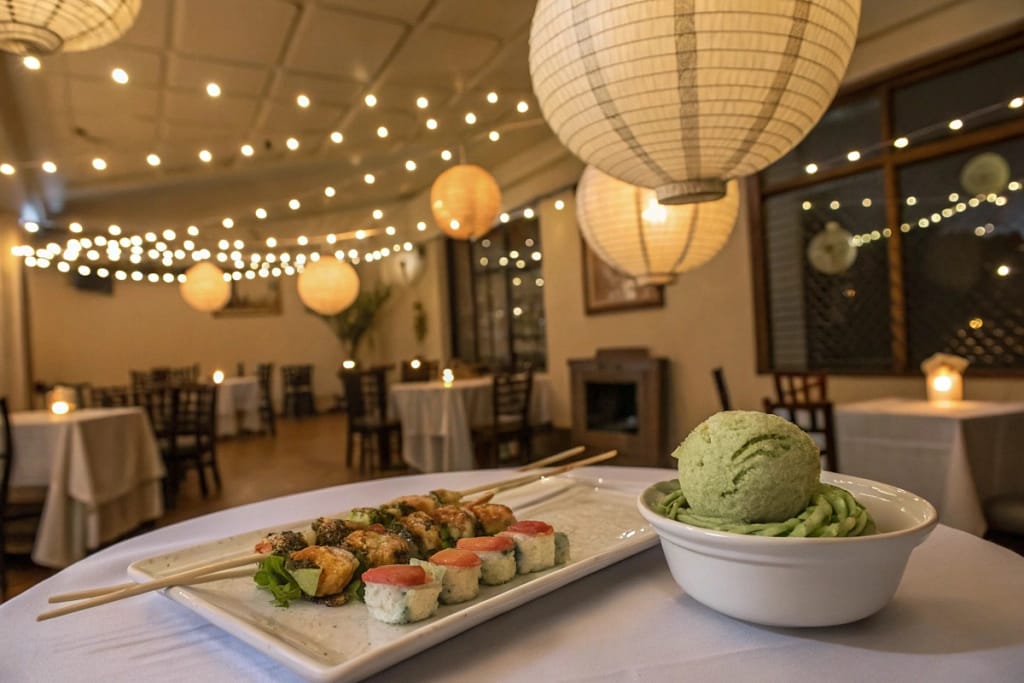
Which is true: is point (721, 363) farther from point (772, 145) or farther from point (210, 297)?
point (210, 297)

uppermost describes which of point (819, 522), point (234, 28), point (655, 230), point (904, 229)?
point (234, 28)

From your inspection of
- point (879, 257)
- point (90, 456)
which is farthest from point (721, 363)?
point (90, 456)

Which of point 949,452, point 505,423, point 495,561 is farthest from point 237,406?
point 495,561

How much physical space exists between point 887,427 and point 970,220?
145 centimetres

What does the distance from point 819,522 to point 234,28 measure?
4341 mm

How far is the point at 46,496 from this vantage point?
3586mm

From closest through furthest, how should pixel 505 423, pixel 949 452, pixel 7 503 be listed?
pixel 949 452, pixel 7 503, pixel 505 423

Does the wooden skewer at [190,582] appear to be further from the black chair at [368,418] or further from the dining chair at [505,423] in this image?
the black chair at [368,418]

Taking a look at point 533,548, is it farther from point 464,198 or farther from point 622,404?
point 622,404

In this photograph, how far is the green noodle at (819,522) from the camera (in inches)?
23.5

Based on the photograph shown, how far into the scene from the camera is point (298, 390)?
1156 cm

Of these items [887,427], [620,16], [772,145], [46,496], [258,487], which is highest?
[620,16]

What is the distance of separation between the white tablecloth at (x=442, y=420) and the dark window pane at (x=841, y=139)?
2.89m

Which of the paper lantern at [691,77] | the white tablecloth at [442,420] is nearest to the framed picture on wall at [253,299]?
the white tablecloth at [442,420]
